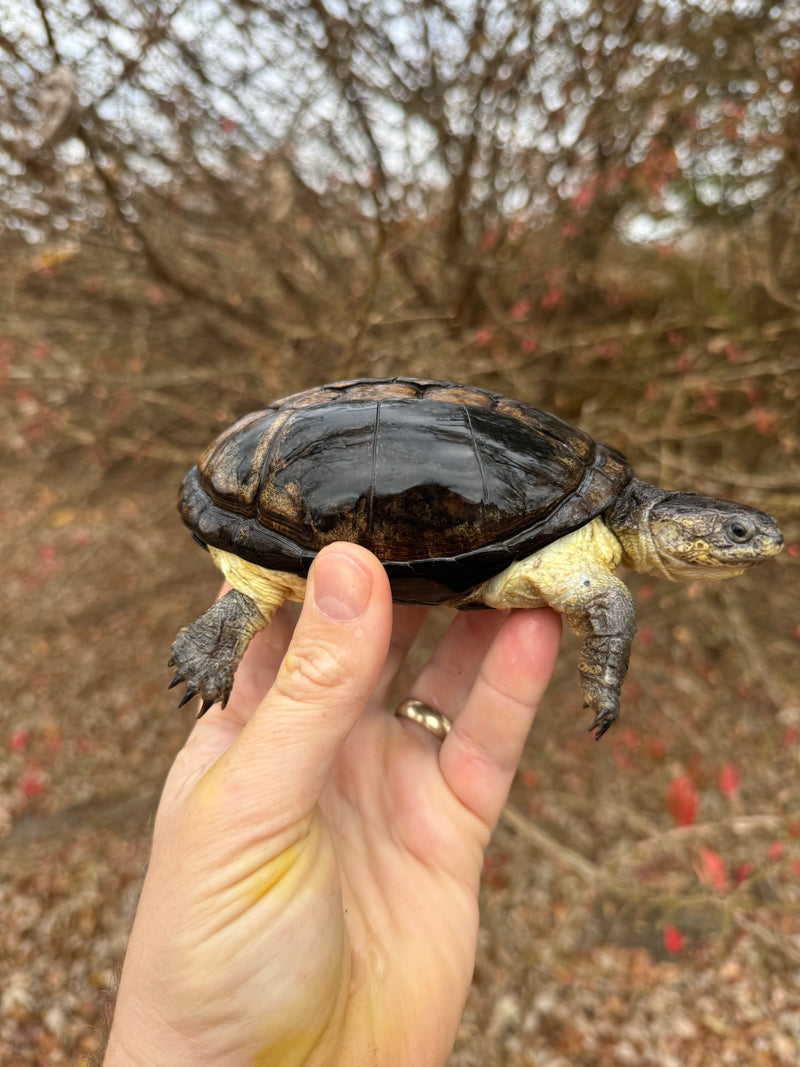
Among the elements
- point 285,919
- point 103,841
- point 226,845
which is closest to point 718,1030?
point 285,919

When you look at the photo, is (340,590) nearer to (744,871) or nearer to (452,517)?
(452,517)

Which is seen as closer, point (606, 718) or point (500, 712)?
point (606, 718)

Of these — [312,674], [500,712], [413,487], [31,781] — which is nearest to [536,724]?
[500,712]

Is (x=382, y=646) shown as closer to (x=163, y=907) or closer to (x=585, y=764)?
(x=163, y=907)

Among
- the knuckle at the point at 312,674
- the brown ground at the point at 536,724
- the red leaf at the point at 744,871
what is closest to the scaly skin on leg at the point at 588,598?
the knuckle at the point at 312,674

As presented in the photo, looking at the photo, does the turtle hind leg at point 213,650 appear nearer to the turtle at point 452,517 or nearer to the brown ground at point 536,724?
the turtle at point 452,517
